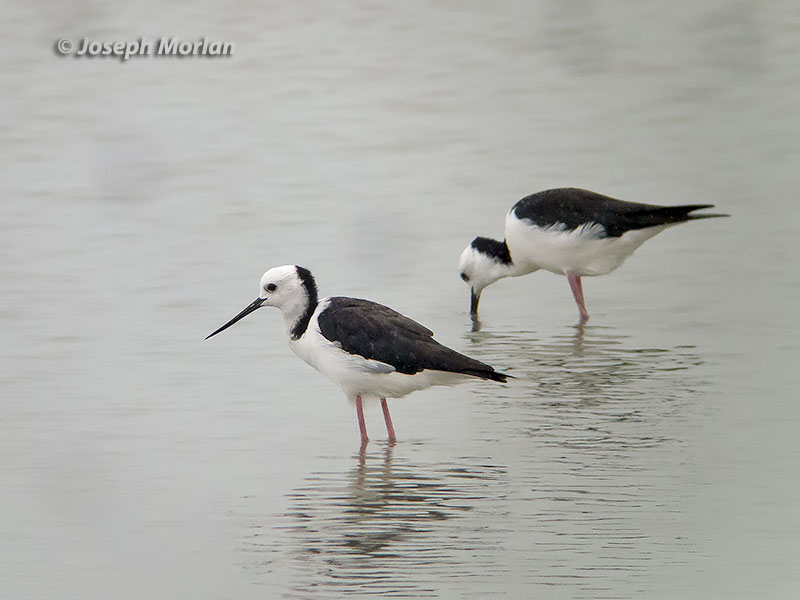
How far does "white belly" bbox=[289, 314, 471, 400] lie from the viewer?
25.0 feet

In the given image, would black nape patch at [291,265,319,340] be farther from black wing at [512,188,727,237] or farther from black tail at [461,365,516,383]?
black wing at [512,188,727,237]

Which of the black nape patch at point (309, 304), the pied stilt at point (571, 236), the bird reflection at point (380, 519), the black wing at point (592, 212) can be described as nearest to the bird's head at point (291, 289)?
the black nape patch at point (309, 304)

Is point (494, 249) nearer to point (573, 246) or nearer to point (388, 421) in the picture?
point (573, 246)

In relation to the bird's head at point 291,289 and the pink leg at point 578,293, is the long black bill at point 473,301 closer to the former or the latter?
the pink leg at point 578,293

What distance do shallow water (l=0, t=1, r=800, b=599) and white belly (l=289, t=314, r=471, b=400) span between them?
Answer: 243 millimetres

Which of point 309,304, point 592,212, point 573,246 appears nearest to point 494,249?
point 573,246

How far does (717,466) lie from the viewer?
711cm

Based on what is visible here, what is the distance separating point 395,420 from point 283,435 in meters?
0.67

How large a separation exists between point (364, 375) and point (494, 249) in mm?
3437

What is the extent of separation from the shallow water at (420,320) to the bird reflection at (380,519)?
2 centimetres

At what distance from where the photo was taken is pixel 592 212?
1041cm

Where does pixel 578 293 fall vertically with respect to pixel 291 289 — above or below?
below

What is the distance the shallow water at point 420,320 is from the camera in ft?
20.1

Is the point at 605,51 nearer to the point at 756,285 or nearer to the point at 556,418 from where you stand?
the point at 756,285
